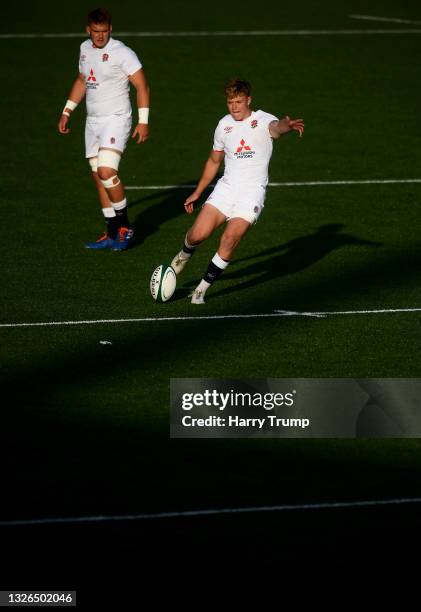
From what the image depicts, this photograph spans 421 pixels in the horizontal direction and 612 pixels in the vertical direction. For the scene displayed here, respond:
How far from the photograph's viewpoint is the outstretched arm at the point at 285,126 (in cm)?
1242

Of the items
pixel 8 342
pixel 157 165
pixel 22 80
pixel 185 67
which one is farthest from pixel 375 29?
pixel 8 342

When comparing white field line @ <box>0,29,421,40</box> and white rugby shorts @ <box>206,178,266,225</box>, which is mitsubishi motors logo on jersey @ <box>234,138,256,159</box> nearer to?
white rugby shorts @ <box>206,178,266,225</box>

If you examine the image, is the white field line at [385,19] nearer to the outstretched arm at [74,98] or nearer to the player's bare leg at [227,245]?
the outstretched arm at [74,98]

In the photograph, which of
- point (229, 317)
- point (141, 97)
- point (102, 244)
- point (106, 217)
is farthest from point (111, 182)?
point (229, 317)

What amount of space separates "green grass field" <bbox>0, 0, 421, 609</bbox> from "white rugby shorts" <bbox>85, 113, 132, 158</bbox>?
4.15 ft

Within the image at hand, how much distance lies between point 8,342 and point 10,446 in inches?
94.8

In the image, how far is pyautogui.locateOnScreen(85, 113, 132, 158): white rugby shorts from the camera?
14992 mm

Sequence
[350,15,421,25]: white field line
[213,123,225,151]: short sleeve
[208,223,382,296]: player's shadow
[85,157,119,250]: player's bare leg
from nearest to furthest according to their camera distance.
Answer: [213,123,225,151]: short sleeve < [208,223,382,296]: player's shadow < [85,157,119,250]: player's bare leg < [350,15,421,25]: white field line

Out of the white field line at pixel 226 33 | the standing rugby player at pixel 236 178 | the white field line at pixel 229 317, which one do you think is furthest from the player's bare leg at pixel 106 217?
the white field line at pixel 226 33

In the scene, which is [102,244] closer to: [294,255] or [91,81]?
[91,81]

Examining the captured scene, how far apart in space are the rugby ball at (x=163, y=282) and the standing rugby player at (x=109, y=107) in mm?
2174

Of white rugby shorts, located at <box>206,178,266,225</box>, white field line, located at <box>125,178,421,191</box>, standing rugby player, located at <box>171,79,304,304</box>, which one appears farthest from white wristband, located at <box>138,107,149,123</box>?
white field line, located at <box>125,178,421,191</box>

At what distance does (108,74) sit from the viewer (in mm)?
14938

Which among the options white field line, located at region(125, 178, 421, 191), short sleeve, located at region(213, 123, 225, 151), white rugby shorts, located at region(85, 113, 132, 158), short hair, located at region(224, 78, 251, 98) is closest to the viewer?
short hair, located at region(224, 78, 251, 98)
